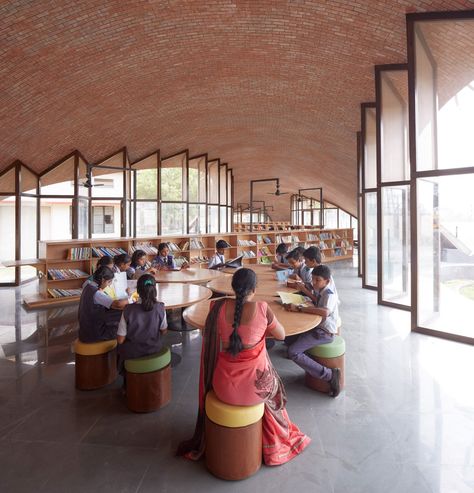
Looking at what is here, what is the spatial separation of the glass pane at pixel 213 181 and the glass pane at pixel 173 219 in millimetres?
2014

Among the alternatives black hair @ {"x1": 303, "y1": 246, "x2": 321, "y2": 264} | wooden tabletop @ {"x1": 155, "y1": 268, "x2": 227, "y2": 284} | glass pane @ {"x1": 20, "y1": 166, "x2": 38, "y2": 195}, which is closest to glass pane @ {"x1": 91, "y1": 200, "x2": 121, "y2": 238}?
glass pane @ {"x1": 20, "y1": 166, "x2": 38, "y2": 195}

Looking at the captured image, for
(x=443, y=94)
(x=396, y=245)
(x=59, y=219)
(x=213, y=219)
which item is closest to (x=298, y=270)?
(x=396, y=245)

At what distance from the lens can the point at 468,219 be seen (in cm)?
493

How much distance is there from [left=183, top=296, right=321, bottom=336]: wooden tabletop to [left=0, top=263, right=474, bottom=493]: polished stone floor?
0.76m

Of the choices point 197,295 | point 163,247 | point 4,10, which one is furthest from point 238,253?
point 4,10

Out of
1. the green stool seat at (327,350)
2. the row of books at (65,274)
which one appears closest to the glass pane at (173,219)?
the row of books at (65,274)

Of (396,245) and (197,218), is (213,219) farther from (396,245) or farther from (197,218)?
(396,245)

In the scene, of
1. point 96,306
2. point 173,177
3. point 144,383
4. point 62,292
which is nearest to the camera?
point 144,383

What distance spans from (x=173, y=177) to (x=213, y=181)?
2.56 m

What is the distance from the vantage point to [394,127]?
6.30 meters

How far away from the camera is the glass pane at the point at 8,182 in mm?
8367

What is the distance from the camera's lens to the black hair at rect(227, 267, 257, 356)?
1.94m

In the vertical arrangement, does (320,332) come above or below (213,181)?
below

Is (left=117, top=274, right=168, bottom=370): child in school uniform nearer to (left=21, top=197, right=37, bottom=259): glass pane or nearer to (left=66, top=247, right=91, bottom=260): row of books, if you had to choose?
(left=66, top=247, right=91, bottom=260): row of books
